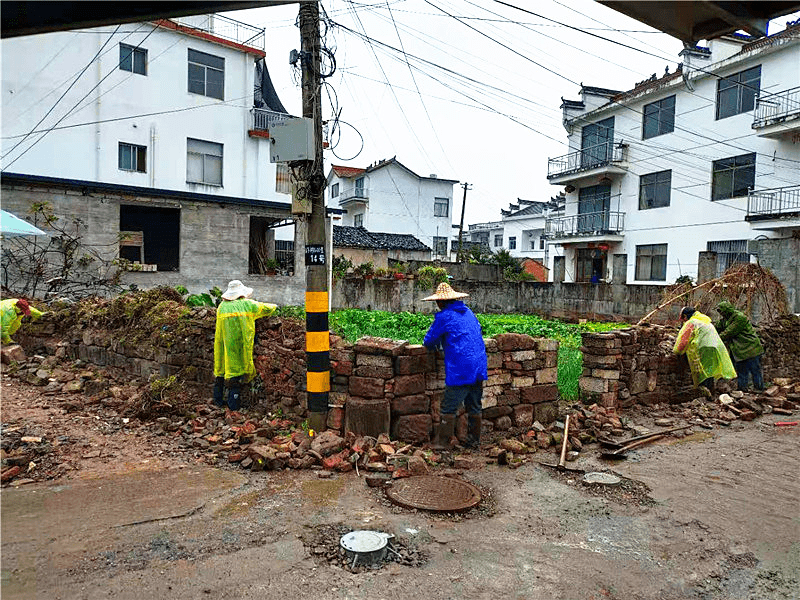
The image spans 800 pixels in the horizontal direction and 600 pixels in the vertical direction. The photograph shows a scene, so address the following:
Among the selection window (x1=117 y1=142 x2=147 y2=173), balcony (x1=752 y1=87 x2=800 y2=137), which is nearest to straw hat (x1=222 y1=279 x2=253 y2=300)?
window (x1=117 y1=142 x2=147 y2=173)

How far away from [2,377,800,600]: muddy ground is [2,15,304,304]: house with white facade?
14344mm

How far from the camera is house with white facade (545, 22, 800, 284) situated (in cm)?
2155

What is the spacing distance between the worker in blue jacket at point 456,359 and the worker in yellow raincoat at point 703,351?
14.9 feet

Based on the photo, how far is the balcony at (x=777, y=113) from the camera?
20406 millimetres

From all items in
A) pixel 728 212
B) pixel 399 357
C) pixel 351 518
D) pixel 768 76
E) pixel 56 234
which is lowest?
pixel 351 518

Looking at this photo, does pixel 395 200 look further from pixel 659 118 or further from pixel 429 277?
pixel 429 277

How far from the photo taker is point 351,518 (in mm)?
4750

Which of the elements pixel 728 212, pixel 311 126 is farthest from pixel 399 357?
pixel 728 212

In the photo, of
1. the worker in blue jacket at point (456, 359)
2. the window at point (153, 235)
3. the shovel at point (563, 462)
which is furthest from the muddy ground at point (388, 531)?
the window at point (153, 235)

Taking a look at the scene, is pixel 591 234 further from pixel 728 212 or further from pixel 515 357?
pixel 515 357

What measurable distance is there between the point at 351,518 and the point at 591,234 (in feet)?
90.8

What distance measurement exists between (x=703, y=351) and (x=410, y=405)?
18.4ft

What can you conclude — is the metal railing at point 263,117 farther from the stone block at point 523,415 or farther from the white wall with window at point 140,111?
the stone block at point 523,415

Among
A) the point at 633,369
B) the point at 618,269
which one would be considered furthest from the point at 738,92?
the point at 633,369
